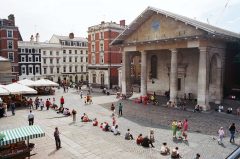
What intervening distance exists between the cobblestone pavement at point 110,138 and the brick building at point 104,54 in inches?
910

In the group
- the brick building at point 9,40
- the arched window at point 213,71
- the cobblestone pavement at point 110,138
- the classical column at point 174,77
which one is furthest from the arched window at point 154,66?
the brick building at point 9,40

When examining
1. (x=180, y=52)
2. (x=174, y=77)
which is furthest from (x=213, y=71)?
(x=174, y=77)

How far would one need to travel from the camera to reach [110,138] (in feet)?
56.4

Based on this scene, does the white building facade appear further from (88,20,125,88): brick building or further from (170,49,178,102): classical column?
(170,49,178,102): classical column

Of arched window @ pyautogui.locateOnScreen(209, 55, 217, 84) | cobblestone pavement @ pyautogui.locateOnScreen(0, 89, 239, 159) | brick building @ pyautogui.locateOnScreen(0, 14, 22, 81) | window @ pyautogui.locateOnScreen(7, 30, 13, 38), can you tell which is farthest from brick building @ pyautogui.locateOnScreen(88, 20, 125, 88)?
cobblestone pavement @ pyautogui.locateOnScreen(0, 89, 239, 159)

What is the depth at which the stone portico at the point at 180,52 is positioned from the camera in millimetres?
26328

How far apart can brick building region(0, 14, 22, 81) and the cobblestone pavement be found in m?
28.6

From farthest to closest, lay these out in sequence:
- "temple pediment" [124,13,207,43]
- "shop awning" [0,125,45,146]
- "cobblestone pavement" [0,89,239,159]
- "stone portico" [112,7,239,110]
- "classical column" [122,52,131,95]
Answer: "classical column" [122,52,131,95] < "temple pediment" [124,13,207,43] < "stone portico" [112,7,239,110] < "cobblestone pavement" [0,89,239,159] < "shop awning" [0,125,45,146]

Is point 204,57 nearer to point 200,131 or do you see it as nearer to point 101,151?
point 200,131

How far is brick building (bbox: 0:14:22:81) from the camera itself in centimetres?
4919

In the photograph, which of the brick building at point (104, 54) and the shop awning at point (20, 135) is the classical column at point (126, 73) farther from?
the shop awning at point (20, 135)

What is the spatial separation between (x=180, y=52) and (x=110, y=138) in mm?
21569

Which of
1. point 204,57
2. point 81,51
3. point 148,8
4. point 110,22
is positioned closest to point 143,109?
point 204,57

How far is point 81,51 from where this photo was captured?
67.1m
